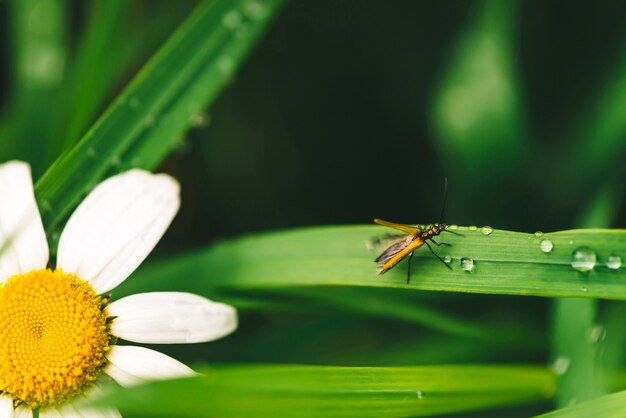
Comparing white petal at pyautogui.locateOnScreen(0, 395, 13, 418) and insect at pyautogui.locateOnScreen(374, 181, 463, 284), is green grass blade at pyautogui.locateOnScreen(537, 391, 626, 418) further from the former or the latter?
white petal at pyautogui.locateOnScreen(0, 395, 13, 418)

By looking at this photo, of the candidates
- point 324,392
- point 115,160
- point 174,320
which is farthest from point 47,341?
point 324,392

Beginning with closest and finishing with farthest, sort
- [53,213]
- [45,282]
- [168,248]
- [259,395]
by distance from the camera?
[259,395] < [45,282] < [53,213] < [168,248]

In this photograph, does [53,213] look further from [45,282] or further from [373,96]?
[373,96]

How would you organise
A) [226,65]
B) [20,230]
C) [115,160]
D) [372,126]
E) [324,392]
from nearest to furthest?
[324,392] → [20,230] → [115,160] → [226,65] → [372,126]

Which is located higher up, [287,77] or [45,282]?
[287,77]

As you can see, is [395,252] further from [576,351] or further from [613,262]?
[576,351]

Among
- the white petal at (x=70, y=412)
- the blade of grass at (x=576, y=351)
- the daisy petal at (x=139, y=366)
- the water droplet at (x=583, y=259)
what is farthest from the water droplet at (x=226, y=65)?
the blade of grass at (x=576, y=351)

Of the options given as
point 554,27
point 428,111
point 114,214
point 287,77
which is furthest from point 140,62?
point 554,27
